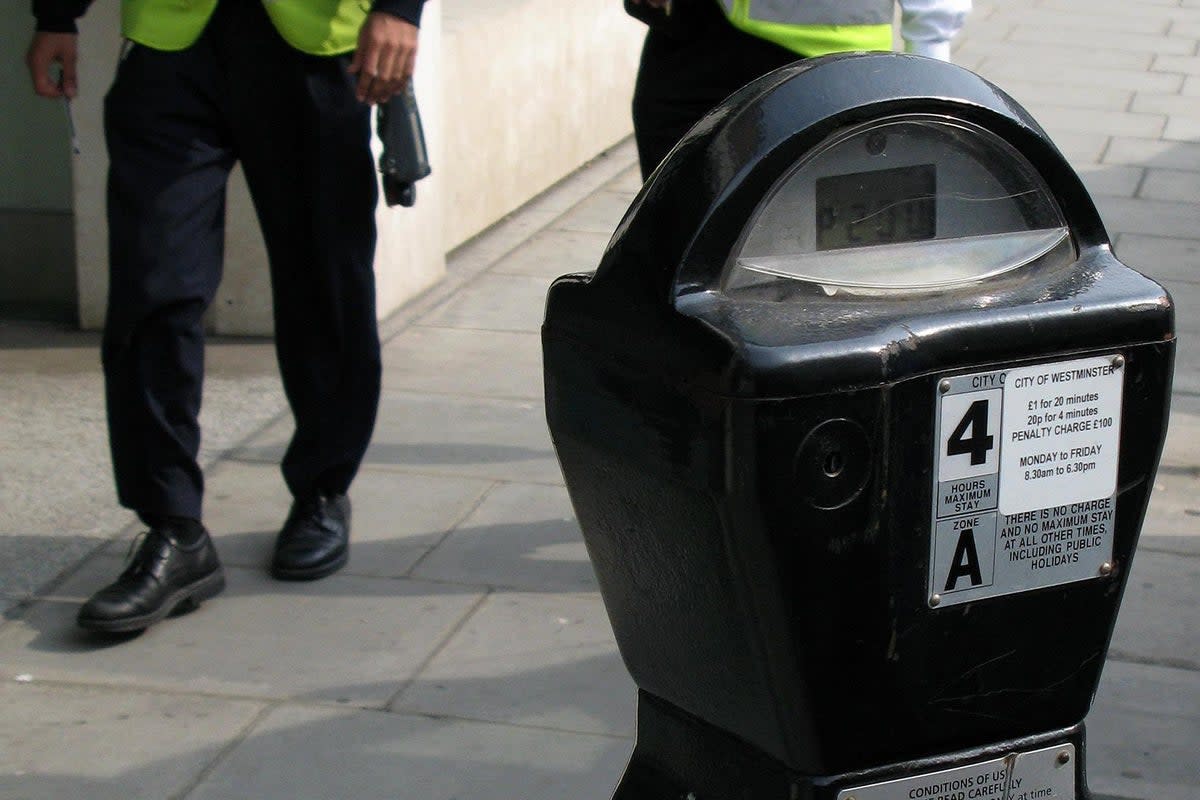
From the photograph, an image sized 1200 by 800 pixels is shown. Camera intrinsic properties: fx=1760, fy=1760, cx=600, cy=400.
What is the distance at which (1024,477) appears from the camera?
1.71 m

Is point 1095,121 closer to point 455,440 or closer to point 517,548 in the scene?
point 455,440

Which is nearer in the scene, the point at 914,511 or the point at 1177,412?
the point at 914,511

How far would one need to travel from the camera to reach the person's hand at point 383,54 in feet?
10.9

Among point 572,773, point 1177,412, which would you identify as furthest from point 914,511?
point 1177,412

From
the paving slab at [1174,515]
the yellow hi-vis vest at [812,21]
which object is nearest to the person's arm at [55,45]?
the yellow hi-vis vest at [812,21]

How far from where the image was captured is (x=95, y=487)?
421 centimetres

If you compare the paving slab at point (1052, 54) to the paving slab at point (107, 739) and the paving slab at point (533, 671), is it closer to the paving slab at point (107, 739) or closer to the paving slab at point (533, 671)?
the paving slab at point (533, 671)

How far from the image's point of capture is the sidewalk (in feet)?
9.77

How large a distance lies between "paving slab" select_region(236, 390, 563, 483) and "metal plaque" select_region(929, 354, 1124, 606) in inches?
104

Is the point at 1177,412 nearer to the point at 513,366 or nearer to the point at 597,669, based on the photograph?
the point at 513,366

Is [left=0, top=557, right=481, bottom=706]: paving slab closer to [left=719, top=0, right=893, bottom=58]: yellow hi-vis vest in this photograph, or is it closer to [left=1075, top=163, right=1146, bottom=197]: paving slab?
[left=719, top=0, right=893, bottom=58]: yellow hi-vis vest

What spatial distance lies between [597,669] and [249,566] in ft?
2.89

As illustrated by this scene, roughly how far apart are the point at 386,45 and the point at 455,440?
145 centimetres

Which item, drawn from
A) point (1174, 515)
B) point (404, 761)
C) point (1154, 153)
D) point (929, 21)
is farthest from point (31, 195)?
point (1154, 153)
